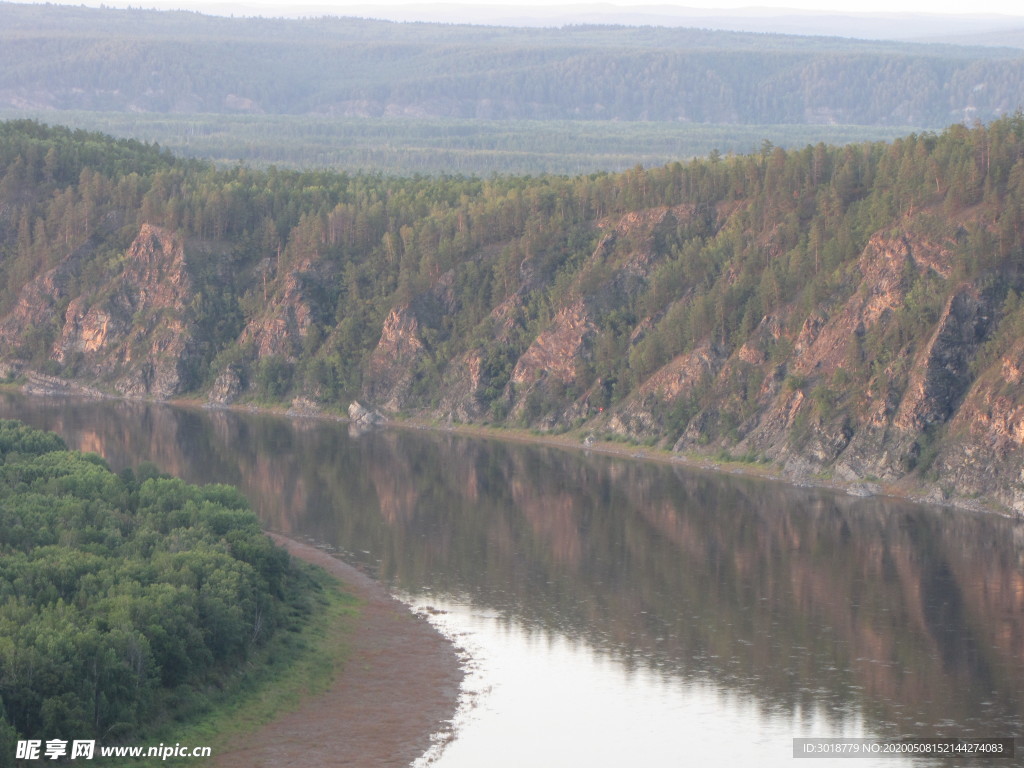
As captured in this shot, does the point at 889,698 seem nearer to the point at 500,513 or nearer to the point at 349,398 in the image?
the point at 500,513

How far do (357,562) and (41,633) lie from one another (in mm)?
40125

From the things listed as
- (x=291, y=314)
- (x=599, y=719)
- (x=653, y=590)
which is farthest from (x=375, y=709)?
(x=291, y=314)

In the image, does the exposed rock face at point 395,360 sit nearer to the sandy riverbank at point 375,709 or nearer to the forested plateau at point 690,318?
the forested plateau at point 690,318

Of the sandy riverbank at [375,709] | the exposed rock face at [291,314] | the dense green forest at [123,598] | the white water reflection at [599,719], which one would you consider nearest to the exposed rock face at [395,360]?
the exposed rock face at [291,314]

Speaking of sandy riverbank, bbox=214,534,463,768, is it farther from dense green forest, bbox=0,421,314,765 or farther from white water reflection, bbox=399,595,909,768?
dense green forest, bbox=0,421,314,765

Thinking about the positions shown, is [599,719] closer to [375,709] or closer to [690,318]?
[375,709]

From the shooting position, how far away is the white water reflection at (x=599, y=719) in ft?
239

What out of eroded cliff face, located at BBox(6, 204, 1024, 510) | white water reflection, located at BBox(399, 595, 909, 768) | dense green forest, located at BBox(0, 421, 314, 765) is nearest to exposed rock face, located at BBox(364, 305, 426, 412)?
eroded cliff face, located at BBox(6, 204, 1024, 510)

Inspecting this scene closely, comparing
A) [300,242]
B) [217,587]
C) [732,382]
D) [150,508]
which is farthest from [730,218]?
[217,587]

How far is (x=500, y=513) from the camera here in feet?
418

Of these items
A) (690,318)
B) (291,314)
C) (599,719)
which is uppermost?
(690,318)

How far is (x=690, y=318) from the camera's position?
524ft

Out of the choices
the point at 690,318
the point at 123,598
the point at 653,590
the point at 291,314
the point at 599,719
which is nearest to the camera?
the point at 123,598

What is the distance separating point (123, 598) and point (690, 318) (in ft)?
296
